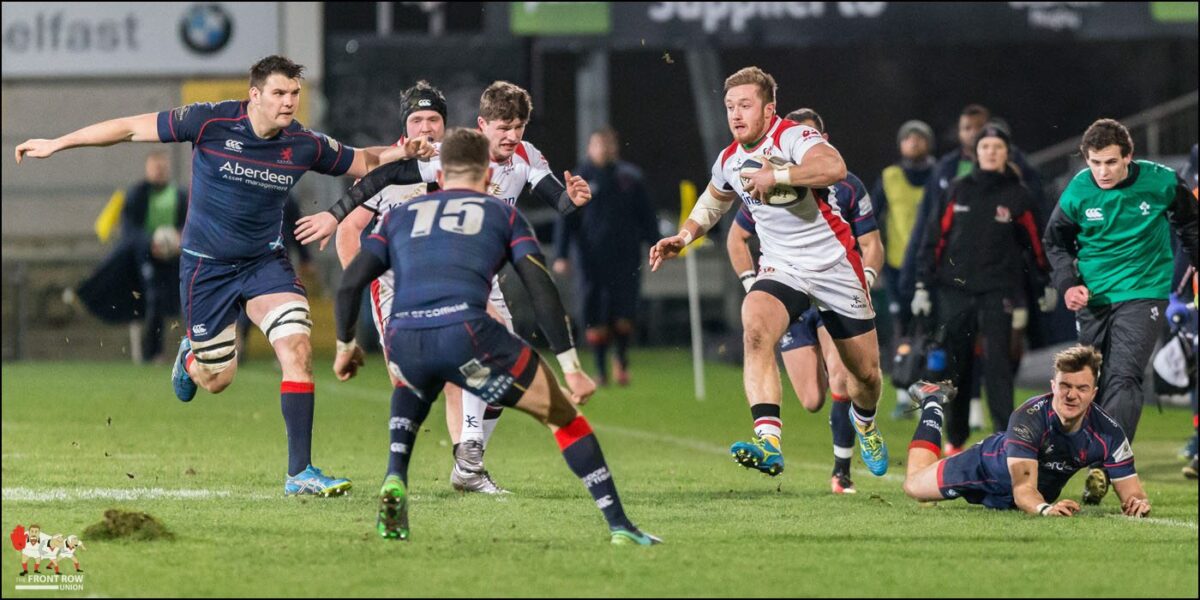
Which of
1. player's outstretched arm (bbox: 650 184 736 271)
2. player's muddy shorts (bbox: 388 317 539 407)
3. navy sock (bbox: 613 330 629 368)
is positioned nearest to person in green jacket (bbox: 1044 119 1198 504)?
player's outstretched arm (bbox: 650 184 736 271)

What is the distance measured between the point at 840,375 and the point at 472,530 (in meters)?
3.13

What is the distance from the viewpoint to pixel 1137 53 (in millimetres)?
28641

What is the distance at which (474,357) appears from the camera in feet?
24.4

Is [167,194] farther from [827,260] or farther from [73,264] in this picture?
[827,260]

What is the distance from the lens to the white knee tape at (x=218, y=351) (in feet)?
33.6

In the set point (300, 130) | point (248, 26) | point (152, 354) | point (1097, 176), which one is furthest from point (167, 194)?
point (1097, 176)

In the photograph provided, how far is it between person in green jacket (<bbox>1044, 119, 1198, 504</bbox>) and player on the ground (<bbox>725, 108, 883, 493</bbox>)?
1080 millimetres


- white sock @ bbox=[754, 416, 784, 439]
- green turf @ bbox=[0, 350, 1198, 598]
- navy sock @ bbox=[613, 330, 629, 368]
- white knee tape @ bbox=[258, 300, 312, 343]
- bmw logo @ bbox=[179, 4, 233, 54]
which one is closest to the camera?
green turf @ bbox=[0, 350, 1198, 598]

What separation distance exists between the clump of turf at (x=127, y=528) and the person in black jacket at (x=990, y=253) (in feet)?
20.4

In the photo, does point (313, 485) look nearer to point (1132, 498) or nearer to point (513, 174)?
point (513, 174)

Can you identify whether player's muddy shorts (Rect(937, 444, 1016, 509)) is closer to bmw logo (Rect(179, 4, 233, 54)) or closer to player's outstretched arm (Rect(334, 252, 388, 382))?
player's outstretched arm (Rect(334, 252, 388, 382))

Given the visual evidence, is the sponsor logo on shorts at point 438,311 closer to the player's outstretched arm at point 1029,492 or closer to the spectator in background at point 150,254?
the player's outstretched arm at point 1029,492

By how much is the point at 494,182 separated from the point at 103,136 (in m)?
2.06

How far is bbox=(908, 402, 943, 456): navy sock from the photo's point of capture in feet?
32.3
